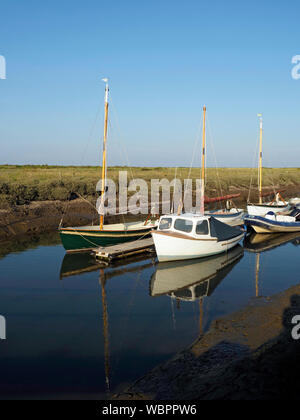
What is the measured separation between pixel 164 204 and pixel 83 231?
2498cm

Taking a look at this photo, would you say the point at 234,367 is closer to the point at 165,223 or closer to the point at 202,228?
the point at 202,228

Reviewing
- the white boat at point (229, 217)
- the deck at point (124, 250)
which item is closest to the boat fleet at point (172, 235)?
the deck at point (124, 250)

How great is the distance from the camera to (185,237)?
18766 millimetres

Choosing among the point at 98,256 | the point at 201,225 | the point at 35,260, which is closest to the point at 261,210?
the point at 201,225

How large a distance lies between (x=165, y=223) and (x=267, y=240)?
435 inches

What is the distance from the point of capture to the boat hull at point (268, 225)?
28.1 meters

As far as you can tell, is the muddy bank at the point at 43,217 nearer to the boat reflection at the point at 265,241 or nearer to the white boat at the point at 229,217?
the white boat at the point at 229,217

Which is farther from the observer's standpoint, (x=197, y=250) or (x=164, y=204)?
(x=164, y=204)

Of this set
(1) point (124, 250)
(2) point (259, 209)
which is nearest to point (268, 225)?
(2) point (259, 209)

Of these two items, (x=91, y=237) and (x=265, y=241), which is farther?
(x=265, y=241)

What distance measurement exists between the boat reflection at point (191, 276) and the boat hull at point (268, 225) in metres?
7.27

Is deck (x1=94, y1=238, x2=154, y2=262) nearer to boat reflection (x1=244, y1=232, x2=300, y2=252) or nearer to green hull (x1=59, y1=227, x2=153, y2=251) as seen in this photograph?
green hull (x1=59, y1=227, x2=153, y2=251)

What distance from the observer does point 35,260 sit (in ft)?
64.3
